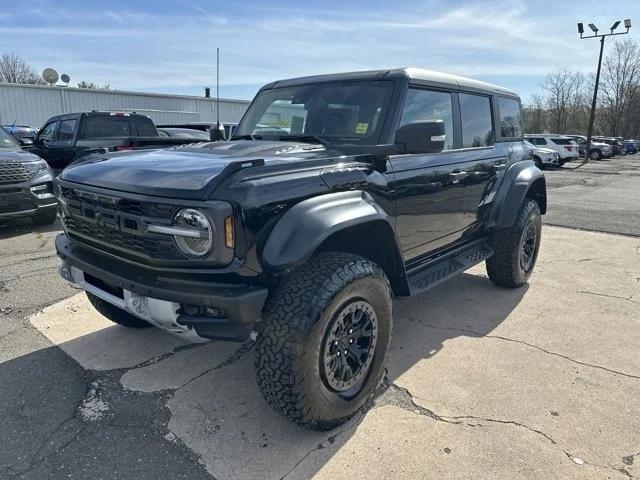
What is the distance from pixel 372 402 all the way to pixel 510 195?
2.52 meters

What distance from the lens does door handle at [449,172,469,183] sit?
3678 millimetres

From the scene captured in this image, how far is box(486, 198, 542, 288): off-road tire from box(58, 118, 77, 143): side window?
311 inches

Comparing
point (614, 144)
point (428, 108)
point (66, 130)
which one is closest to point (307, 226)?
point (428, 108)

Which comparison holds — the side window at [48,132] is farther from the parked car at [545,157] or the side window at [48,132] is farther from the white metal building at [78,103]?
the parked car at [545,157]

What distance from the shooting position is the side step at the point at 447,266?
343 cm

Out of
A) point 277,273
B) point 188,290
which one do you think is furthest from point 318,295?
point 188,290

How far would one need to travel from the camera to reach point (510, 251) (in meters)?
4.53

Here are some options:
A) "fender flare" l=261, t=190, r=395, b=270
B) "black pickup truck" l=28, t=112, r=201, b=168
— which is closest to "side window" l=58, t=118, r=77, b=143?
"black pickup truck" l=28, t=112, r=201, b=168

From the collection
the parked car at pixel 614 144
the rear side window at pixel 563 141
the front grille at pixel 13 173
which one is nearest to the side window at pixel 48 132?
the front grille at pixel 13 173

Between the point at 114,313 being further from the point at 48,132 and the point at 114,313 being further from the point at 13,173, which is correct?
the point at 48,132

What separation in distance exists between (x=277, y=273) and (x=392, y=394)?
119 centimetres

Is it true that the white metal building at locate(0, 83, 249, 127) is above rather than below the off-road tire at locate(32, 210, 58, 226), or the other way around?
above

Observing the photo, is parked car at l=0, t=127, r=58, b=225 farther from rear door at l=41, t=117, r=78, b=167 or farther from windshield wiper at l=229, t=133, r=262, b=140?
windshield wiper at l=229, t=133, r=262, b=140

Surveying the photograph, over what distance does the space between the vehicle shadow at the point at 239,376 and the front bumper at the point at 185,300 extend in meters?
0.62
